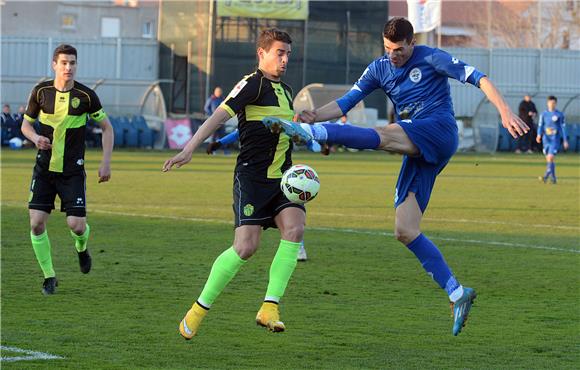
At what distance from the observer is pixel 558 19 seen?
76375 millimetres

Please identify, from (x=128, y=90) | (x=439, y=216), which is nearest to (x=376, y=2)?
(x=128, y=90)

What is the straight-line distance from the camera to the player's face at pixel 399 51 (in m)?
8.62

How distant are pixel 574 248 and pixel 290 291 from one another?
205 inches

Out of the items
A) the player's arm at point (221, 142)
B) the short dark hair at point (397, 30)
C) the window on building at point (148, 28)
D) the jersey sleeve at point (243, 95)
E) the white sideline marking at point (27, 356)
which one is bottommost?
the white sideline marking at point (27, 356)

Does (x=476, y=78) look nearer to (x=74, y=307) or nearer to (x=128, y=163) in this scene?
(x=74, y=307)

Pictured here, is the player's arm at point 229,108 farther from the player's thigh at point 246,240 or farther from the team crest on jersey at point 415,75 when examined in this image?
the team crest on jersey at point 415,75

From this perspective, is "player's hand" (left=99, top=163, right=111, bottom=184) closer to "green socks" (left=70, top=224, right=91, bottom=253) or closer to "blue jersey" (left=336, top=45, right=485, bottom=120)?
"green socks" (left=70, top=224, right=91, bottom=253)

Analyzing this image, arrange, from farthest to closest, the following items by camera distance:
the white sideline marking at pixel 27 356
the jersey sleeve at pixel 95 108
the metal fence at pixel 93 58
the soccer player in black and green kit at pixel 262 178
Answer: the metal fence at pixel 93 58
the jersey sleeve at pixel 95 108
the soccer player in black and green kit at pixel 262 178
the white sideline marking at pixel 27 356

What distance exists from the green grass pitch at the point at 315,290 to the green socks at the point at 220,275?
32cm

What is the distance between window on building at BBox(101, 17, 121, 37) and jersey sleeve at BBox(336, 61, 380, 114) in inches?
3092

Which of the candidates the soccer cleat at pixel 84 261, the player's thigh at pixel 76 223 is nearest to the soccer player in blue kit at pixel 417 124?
the player's thigh at pixel 76 223

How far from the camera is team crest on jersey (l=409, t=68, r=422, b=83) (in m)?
8.77

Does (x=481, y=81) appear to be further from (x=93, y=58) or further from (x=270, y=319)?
(x=93, y=58)

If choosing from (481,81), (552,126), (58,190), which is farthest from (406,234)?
(552,126)
